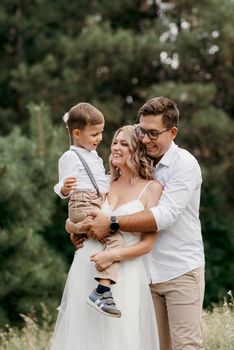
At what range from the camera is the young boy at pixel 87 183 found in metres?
4.34

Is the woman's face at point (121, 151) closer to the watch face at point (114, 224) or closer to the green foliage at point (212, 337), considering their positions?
the watch face at point (114, 224)

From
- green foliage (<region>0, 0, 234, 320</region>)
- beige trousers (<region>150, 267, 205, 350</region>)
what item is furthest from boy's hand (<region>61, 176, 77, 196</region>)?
green foliage (<region>0, 0, 234, 320</region>)

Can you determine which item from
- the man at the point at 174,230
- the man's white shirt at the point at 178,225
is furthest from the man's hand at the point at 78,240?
the man's white shirt at the point at 178,225

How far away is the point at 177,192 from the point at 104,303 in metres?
0.69

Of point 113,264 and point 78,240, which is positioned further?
point 78,240

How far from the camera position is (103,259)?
4.30 m

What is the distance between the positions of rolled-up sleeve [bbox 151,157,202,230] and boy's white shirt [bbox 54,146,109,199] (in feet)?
1.17

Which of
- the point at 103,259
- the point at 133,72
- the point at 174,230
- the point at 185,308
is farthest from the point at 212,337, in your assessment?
the point at 133,72

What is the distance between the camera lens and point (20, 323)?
14.8m

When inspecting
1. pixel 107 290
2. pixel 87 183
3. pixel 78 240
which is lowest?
pixel 107 290

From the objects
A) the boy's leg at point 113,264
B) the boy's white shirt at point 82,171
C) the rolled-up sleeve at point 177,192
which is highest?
the boy's white shirt at point 82,171

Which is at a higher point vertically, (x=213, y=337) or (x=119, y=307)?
(x=119, y=307)

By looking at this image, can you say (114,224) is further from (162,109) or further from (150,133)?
(162,109)

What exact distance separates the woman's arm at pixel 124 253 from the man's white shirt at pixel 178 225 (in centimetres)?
10
